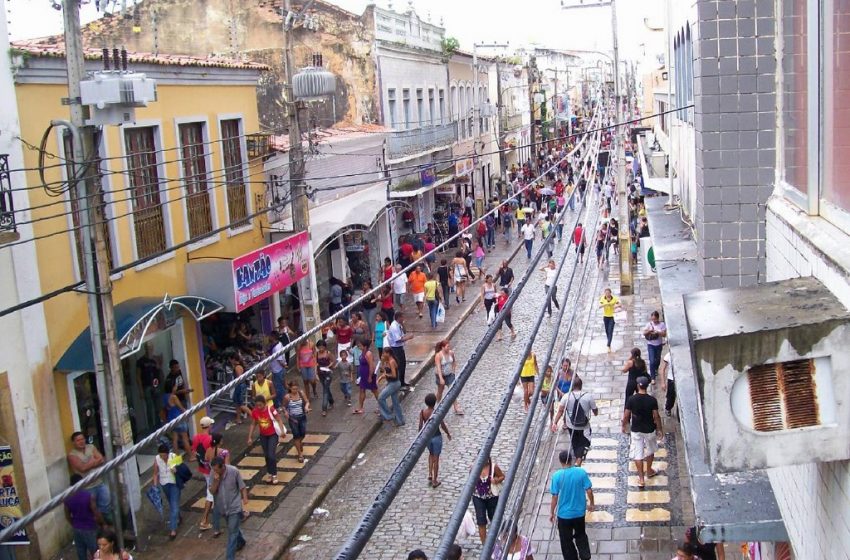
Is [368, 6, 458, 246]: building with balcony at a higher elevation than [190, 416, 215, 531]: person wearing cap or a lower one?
higher

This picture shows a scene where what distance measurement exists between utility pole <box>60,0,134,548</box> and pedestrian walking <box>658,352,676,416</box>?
25.1ft

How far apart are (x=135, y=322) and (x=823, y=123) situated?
1017 cm

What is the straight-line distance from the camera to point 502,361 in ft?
62.9

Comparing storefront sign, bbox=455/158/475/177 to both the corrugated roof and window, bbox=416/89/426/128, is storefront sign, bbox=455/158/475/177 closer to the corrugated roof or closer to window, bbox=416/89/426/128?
window, bbox=416/89/426/128

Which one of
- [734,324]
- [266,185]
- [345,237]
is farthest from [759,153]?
[345,237]

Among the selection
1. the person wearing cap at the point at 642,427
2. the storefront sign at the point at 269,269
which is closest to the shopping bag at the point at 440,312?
the storefront sign at the point at 269,269

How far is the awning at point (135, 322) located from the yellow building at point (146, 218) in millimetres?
23

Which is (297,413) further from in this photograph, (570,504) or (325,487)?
(570,504)

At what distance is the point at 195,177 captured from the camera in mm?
16172

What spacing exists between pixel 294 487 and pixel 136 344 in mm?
2973

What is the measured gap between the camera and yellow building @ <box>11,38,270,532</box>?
12227 mm

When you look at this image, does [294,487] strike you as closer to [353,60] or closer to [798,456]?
[798,456]

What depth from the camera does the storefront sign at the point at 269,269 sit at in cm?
1577

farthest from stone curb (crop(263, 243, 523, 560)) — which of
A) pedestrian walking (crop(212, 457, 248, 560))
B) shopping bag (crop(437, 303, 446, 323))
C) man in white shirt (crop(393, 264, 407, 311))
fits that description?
man in white shirt (crop(393, 264, 407, 311))
